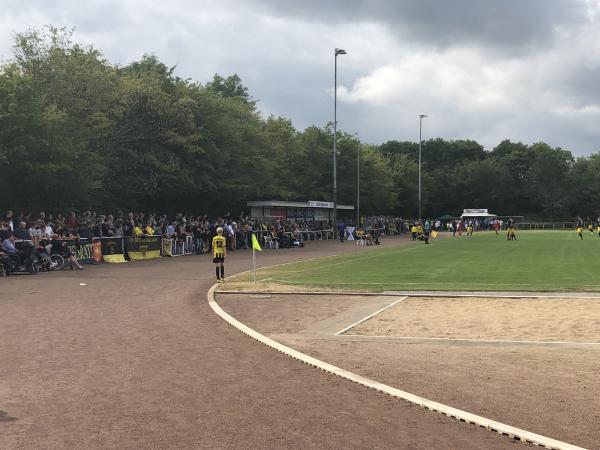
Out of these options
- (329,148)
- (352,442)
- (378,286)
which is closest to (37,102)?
(378,286)

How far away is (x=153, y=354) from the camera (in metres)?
8.98

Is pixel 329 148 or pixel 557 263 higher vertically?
pixel 329 148

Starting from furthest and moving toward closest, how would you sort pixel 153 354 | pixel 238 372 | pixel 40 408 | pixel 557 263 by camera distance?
pixel 557 263
pixel 153 354
pixel 238 372
pixel 40 408

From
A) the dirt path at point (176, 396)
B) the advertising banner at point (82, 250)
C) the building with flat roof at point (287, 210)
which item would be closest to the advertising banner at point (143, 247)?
the advertising banner at point (82, 250)

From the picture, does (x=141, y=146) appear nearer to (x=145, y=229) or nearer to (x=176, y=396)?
(x=145, y=229)

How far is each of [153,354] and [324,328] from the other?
3464mm

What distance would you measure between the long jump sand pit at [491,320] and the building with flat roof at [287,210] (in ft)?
108

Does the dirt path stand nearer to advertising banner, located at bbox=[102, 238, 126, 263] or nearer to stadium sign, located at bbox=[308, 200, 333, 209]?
advertising banner, located at bbox=[102, 238, 126, 263]

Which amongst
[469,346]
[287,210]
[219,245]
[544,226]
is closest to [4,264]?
[219,245]

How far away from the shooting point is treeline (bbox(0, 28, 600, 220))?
2930 cm

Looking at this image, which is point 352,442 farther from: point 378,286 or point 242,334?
point 378,286

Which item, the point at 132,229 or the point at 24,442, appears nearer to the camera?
the point at 24,442

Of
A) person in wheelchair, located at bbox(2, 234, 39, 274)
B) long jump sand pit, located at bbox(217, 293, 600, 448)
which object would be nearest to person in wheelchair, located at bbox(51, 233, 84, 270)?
person in wheelchair, located at bbox(2, 234, 39, 274)

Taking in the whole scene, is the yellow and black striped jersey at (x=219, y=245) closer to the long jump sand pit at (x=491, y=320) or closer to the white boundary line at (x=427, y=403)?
the long jump sand pit at (x=491, y=320)
